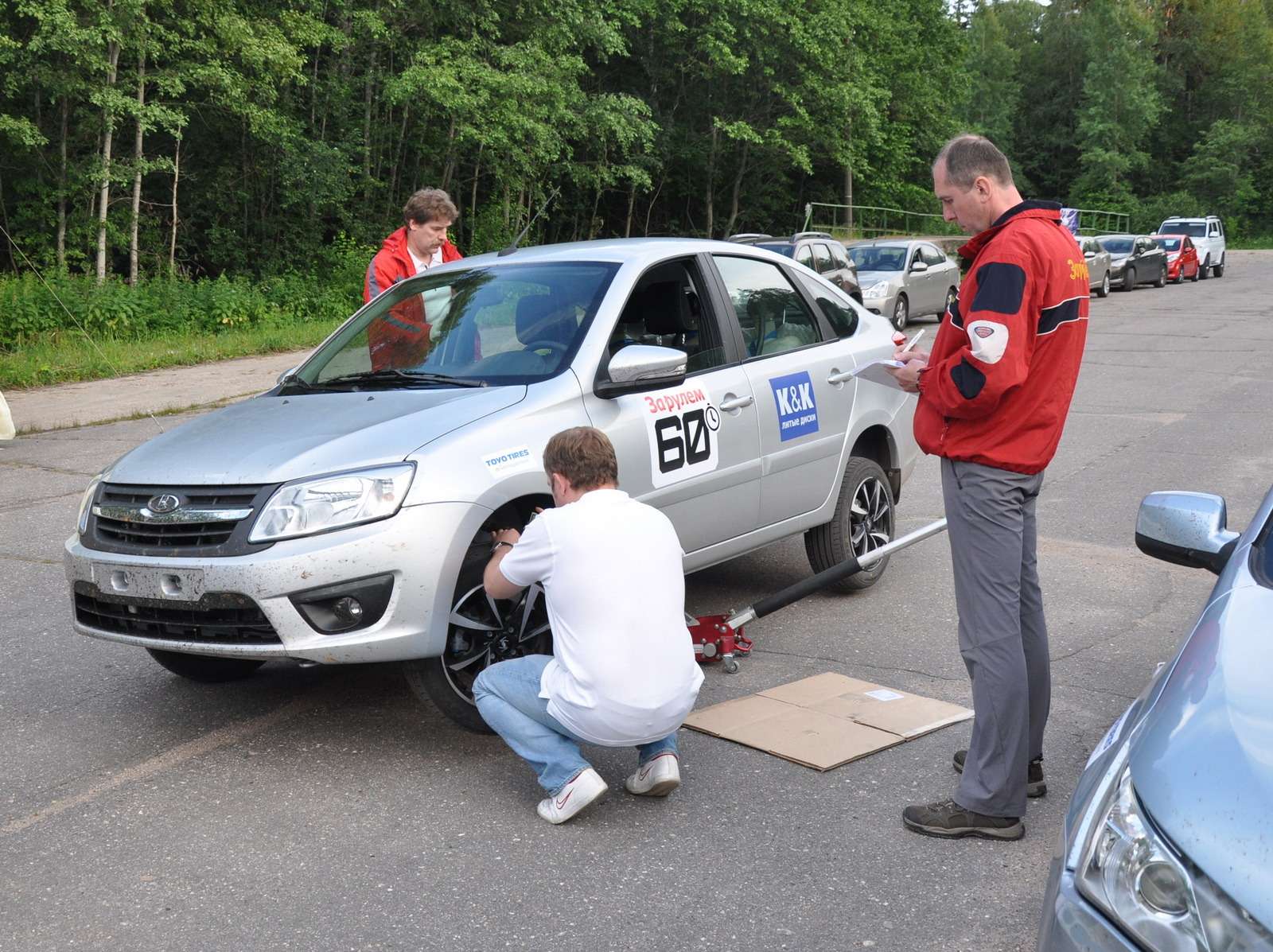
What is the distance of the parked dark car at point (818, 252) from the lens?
2105 cm

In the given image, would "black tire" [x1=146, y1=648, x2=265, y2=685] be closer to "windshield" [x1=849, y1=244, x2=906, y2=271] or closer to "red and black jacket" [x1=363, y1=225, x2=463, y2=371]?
"red and black jacket" [x1=363, y1=225, x2=463, y2=371]

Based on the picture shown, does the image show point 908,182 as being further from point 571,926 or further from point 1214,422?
point 571,926

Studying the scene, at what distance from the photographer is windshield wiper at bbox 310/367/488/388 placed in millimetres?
5020

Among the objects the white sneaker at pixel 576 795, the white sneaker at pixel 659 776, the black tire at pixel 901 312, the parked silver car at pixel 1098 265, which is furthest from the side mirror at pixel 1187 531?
the parked silver car at pixel 1098 265

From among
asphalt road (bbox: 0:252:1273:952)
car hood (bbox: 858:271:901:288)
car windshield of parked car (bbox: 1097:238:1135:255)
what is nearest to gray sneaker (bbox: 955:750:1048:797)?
asphalt road (bbox: 0:252:1273:952)

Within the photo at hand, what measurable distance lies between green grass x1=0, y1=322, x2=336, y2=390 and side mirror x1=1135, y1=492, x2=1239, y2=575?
48.4 ft

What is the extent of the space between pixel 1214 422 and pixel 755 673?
28.7 feet

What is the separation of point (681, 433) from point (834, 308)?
66.8 inches

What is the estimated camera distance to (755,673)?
539cm

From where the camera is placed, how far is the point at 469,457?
4.44 metres

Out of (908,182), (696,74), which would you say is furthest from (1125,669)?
(908,182)

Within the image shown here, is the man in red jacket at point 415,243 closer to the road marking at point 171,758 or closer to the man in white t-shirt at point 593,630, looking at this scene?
the road marking at point 171,758

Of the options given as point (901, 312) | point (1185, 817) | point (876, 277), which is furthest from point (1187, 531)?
point (901, 312)

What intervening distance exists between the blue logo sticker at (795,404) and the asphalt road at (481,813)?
2.97 feet
